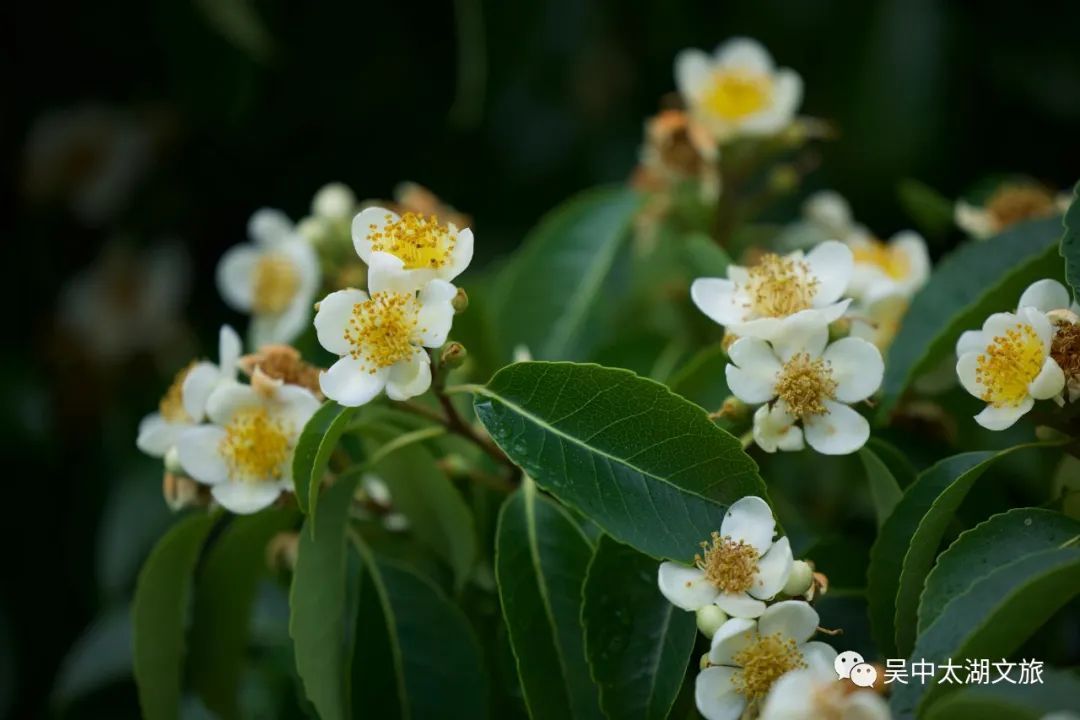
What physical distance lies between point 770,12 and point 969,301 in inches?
36.7

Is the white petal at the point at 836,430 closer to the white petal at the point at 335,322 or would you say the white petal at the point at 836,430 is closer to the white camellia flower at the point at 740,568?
the white camellia flower at the point at 740,568

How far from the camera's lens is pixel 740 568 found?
0.70 metres

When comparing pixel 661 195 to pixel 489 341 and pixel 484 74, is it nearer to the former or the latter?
pixel 489 341

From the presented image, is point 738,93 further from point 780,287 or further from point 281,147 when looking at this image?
point 281,147

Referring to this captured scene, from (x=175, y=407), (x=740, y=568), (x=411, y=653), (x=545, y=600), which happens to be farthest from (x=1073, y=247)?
(x=175, y=407)

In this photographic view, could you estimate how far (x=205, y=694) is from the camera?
3.20ft

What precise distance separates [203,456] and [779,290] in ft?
1.45

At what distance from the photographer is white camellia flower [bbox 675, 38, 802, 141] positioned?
3.74 ft

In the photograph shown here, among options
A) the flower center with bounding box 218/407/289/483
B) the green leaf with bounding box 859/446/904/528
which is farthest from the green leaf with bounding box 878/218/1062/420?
the flower center with bounding box 218/407/289/483

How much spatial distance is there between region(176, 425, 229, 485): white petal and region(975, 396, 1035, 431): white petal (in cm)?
54

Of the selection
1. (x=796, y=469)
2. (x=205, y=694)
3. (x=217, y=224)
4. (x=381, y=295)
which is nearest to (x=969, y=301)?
(x=796, y=469)

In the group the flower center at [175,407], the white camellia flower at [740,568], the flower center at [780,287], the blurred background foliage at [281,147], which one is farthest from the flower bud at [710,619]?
the blurred background foliage at [281,147]

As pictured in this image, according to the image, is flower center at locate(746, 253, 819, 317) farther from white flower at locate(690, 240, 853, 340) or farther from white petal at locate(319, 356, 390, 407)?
white petal at locate(319, 356, 390, 407)

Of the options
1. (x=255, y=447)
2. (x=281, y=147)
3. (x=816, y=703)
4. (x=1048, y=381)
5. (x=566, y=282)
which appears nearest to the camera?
(x=816, y=703)
